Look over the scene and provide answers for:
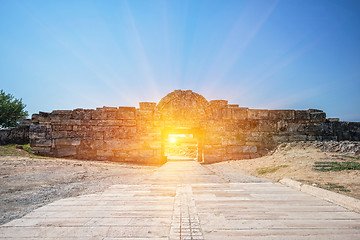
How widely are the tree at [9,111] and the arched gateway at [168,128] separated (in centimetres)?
1427

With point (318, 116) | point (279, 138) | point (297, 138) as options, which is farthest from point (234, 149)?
point (318, 116)

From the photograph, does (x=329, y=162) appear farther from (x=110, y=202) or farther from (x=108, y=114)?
(x=108, y=114)

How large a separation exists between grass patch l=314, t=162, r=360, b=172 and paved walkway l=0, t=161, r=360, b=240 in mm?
2904

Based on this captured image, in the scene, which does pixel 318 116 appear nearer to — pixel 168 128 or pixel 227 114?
pixel 227 114

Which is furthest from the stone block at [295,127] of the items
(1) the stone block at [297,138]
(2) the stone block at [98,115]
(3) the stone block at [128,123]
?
(2) the stone block at [98,115]

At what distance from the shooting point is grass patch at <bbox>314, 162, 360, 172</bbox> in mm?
5125

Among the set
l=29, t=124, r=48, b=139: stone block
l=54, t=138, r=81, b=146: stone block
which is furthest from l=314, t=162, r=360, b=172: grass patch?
l=29, t=124, r=48, b=139: stone block

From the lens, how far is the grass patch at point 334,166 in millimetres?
5125

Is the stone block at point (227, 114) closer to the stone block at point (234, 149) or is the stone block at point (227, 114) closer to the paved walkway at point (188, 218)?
the stone block at point (234, 149)

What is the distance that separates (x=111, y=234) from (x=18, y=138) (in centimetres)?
1299

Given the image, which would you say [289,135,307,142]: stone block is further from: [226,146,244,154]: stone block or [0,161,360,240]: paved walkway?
[0,161,360,240]: paved walkway

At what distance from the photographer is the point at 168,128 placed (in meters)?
10.3

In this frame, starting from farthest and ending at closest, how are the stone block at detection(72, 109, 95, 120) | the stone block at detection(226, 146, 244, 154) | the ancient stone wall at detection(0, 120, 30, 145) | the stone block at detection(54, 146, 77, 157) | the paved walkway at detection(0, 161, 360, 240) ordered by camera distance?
the ancient stone wall at detection(0, 120, 30, 145), the stone block at detection(226, 146, 244, 154), the stone block at detection(72, 109, 95, 120), the stone block at detection(54, 146, 77, 157), the paved walkway at detection(0, 161, 360, 240)

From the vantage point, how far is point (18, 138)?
37.0 ft
